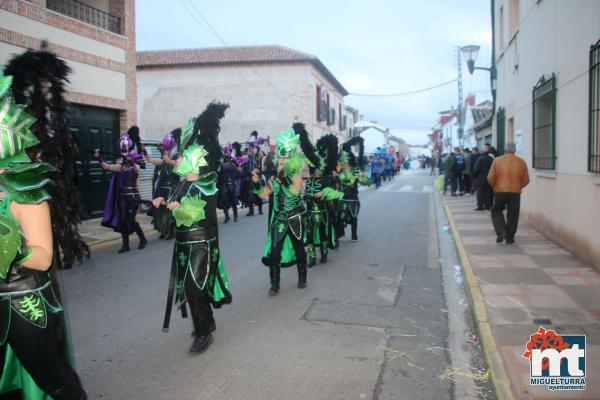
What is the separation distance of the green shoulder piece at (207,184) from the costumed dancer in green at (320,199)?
10.0 ft

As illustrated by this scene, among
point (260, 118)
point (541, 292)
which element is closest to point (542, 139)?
point (541, 292)

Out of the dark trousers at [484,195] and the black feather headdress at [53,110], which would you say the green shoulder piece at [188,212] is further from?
the dark trousers at [484,195]

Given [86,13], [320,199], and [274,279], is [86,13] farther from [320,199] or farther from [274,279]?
[274,279]

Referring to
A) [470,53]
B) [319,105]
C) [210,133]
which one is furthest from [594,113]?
[319,105]

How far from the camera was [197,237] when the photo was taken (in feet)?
14.4

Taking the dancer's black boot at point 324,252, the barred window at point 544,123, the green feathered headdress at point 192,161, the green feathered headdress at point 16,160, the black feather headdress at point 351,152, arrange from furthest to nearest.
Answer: the black feather headdress at point 351,152 < the barred window at point 544,123 < the dancer's black boot at point 324,252 < the green feathered headdress at point 192,161 < the green feathered headdress at point 16,160

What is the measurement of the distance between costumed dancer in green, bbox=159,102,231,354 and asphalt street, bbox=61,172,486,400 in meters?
0.44

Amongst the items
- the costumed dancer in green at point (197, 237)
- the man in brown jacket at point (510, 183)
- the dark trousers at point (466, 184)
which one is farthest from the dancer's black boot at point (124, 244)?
the dark trousers at point (466, 184)

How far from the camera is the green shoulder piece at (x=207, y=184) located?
4430mm

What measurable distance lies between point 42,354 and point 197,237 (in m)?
1.95

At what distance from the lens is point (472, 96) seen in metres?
51.2

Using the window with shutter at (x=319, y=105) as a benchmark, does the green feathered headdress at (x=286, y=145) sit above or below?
below

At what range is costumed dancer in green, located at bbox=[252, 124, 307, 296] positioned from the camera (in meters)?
6.26

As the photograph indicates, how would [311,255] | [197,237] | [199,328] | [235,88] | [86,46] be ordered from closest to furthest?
[197,237] → [199,328] → [311,255] → [86,46] → [235,88]
